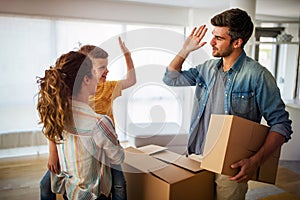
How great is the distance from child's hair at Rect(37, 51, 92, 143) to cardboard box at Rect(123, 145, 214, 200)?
429mm

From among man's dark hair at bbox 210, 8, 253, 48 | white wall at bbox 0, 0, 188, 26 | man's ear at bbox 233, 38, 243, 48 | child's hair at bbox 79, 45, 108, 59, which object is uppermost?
white wall at bbox 0, 0, 188, 26

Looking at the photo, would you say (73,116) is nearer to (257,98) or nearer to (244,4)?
(257,98)

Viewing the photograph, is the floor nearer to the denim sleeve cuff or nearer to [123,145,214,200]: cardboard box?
[123,145,214,200]: cardboard box

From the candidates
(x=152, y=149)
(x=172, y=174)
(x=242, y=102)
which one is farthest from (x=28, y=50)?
(x=242, y=102)

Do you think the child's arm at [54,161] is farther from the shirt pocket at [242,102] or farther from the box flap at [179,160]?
the shirt pocket at [242,102]

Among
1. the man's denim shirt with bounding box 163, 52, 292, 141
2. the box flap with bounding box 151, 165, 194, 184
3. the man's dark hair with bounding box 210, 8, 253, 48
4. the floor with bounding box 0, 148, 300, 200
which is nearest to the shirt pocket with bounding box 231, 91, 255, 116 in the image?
the man's denim shirt with bounding box 163, 52, 292, 141

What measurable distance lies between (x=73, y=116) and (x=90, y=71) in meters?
0.20

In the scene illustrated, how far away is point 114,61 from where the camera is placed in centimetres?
122

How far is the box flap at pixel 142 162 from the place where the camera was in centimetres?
126

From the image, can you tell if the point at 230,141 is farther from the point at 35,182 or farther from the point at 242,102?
the point at 35,182

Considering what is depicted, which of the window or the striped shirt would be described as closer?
the striped shirt

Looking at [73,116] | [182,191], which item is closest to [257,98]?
[182,191]

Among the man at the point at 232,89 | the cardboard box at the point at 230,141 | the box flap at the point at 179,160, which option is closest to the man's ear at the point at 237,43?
the man at the point at 232,89

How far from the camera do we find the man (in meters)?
1.09
